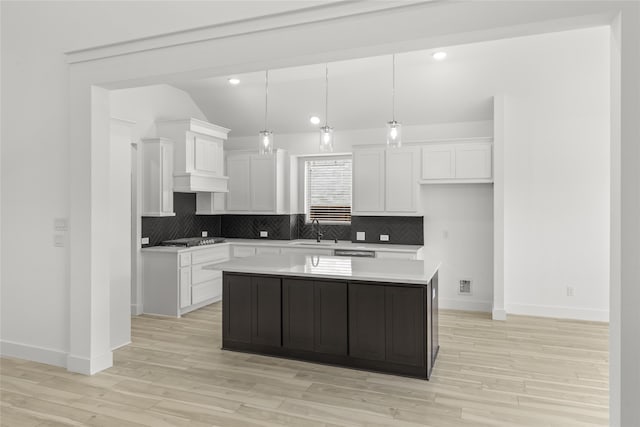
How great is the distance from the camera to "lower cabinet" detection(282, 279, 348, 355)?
3.82m

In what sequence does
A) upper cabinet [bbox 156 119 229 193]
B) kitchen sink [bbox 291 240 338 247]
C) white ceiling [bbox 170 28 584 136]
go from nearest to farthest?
white ceiling [bbox 170 28 584 136] < upper cabinet [bbox 156 119 229 193] < kitchen sink [bbox 291 240 338 247]

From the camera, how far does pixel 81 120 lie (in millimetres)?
3689

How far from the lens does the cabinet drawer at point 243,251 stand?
21.9 feet

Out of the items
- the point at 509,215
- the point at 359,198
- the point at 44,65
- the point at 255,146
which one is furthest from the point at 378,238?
the point at 44,65

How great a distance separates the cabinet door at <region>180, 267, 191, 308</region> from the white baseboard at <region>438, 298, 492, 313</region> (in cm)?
350

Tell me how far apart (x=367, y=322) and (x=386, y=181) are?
2812 millimetres

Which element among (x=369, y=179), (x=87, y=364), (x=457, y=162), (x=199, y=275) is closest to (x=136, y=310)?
(x=199, y=275)

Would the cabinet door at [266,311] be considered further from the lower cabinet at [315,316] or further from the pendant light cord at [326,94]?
the pendant light cord at [326,94]

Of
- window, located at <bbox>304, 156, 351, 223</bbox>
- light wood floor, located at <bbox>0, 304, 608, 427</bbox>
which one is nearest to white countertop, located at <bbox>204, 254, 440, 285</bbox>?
light wood floor, located at <bbox>0, 304, 608, 427</bbox>

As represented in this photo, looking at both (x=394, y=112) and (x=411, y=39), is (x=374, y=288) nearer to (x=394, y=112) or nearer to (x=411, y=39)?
(x=411, y=39)

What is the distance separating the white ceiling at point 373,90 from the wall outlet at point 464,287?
88.9 inches

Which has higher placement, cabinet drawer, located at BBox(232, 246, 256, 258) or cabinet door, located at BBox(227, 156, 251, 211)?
cabinet door, located at BBox(227, 156, 251, 211)

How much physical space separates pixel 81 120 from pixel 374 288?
287 centimetres

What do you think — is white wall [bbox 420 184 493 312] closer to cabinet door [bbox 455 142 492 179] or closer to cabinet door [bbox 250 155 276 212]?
cabinet door [bbox 455 142 492 179]
